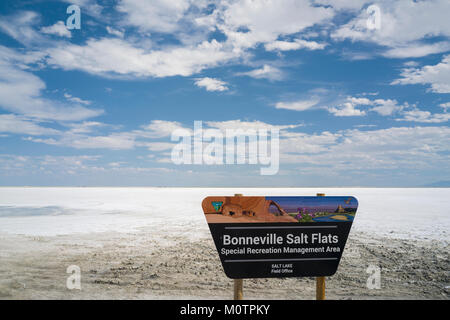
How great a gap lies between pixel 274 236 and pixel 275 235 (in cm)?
2

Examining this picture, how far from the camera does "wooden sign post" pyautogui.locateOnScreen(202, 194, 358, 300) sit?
4.36 m

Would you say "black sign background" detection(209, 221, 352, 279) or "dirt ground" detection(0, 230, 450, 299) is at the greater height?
"black sign background" detection(209, 221, 352, 279)

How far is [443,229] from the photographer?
12.5 m

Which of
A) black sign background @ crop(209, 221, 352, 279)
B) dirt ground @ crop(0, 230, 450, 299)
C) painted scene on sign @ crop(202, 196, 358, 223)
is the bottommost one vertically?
dirt ground @ crop(0, 230, 450, 299)

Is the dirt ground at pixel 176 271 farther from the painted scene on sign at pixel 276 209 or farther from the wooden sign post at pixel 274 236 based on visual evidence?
the painted scene on sign at pixel 276 209

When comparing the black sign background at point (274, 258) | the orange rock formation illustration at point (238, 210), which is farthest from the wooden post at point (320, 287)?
the orange rock formation illustration at point (238, 210)

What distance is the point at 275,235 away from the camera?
4426mm

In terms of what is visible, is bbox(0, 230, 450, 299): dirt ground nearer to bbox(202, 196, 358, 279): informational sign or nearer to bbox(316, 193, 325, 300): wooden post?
bbox(316, 193, 325, 300): wooden post

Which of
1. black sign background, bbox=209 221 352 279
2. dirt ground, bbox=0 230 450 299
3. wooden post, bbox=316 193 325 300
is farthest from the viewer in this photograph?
dirt ground, bbox=0 230 450 299

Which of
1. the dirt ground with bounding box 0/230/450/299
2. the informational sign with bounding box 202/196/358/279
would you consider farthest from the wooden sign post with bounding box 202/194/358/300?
the dirt ground with bounding box 0/230/450/299

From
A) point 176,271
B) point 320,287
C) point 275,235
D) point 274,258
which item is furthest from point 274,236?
point 176,271
